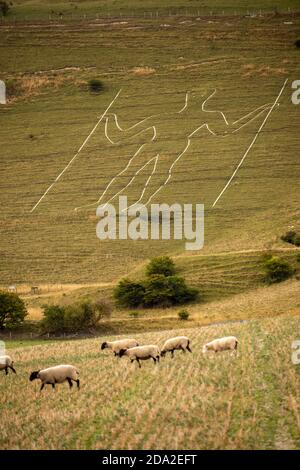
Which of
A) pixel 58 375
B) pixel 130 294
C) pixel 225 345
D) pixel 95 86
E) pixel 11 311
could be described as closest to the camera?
pixel 58 375

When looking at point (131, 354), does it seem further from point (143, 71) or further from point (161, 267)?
point (143, 71)

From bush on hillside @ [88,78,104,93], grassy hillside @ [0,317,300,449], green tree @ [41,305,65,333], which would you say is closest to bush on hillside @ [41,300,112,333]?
green tree @ [41,305,65,333]

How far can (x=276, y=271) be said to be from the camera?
231 ft

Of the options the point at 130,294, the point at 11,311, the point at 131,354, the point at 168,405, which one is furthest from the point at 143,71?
the point at 168,405

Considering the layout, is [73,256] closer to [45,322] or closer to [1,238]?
[1,238]

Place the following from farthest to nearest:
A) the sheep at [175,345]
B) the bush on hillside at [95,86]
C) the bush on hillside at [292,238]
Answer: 1. the bush on hillside at [95,86]
2. the bush on hillside at [292,238]
3. the sheep at [175,345]

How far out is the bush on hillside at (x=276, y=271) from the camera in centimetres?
7050

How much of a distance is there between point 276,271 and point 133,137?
55.5 m

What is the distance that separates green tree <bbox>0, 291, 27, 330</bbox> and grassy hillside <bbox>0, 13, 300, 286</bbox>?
697 inches

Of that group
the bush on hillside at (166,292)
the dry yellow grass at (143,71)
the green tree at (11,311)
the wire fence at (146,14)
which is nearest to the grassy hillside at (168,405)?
the green tree at (11,311)

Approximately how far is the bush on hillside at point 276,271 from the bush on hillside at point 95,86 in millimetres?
77800

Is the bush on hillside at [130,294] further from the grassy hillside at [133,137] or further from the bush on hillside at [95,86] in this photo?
the bush on hillside at [95,86]

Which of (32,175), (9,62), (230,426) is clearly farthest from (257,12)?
(230,426)

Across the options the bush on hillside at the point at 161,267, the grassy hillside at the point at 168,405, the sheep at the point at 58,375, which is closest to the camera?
the grassy hillside at the point at 168,405
